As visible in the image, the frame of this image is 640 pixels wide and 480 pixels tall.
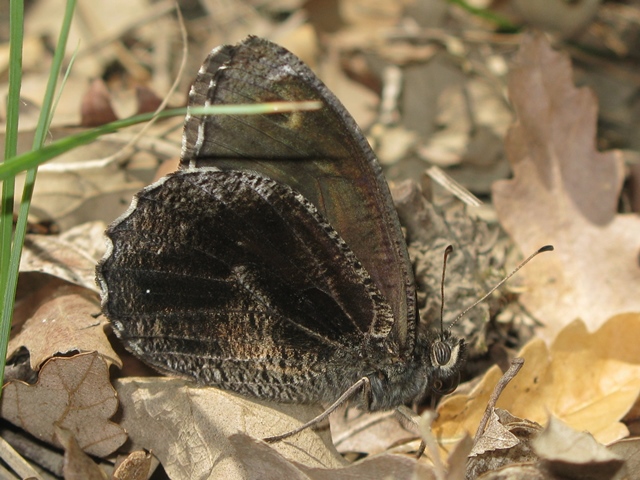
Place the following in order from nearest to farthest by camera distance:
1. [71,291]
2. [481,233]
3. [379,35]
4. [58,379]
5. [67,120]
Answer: [58,379] → [71,291] → [481,233] → [67,120] → [379,35]

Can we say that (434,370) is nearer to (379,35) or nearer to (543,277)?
(543,277)

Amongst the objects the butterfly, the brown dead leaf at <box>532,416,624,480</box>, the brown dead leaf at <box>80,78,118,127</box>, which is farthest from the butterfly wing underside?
the brown dead leaf at <box>80,78,118,127</box>

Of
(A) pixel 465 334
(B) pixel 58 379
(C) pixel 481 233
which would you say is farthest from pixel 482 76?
(B) pixel 58 379

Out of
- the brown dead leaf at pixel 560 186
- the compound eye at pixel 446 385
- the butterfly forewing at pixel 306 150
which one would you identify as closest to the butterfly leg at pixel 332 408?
the butterfly forewing at pixel 306 150

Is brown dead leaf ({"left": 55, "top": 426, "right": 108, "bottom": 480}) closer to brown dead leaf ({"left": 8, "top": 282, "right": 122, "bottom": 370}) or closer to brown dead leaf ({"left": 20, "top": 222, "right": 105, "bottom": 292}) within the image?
brown dead leaf ({"left": 8, "top": 282, "right": 122, "bottom": 370})

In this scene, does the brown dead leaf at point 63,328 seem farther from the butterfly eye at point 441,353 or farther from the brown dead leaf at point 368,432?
the butterfly eye at point 441,353

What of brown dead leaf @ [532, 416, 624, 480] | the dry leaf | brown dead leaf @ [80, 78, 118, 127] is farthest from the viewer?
brown dead leaf @ [80, 78, 118, 127]

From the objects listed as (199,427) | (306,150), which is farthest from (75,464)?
(306,150)
